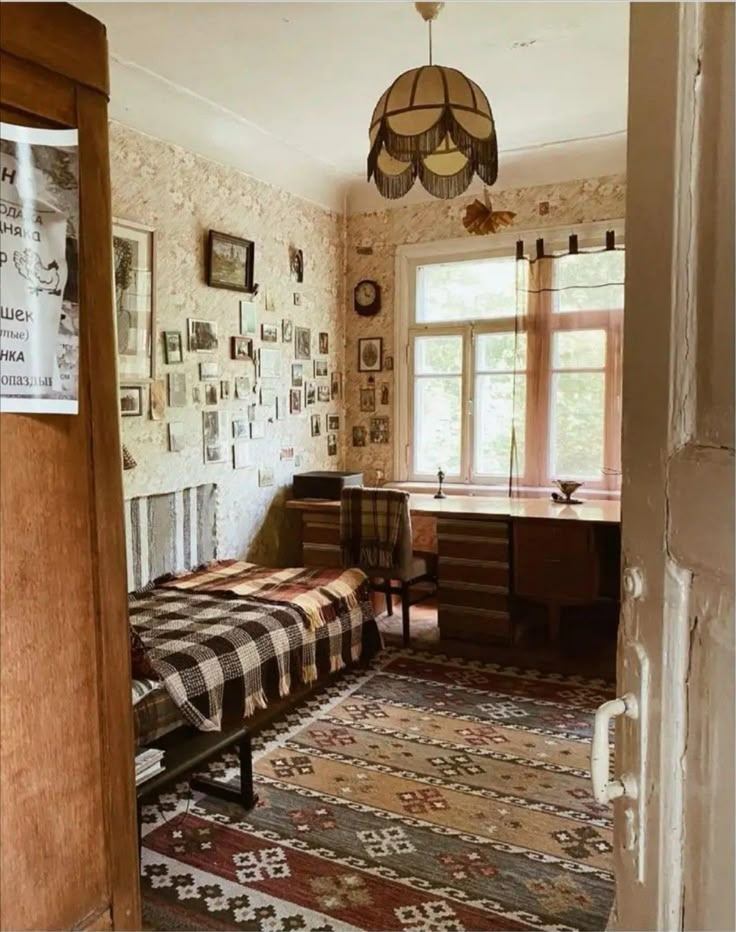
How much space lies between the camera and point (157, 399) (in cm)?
396

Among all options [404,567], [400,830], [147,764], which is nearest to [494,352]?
[404,567]

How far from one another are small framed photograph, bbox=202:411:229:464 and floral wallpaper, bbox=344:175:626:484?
4.64 ft

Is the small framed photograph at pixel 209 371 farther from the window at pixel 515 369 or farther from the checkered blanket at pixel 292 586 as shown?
the window at pixel 515 369

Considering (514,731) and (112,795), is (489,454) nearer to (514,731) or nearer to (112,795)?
(514,731)

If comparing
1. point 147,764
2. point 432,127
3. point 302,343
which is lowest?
point 147,764

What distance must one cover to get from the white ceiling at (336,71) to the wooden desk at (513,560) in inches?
87.5

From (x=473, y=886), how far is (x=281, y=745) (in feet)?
3.68

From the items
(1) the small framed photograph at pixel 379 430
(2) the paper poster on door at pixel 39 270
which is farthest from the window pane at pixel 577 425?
(2) the paper poster on door at pixel 39 270

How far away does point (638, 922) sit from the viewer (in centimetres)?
76

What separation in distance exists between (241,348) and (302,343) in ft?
2.21

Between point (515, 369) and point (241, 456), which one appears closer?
point (241, 456)

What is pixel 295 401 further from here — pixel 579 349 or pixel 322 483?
pixel 579 349

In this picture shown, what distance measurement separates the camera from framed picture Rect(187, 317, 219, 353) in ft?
13.7

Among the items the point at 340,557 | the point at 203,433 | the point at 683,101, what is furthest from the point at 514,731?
the point at 683,101
